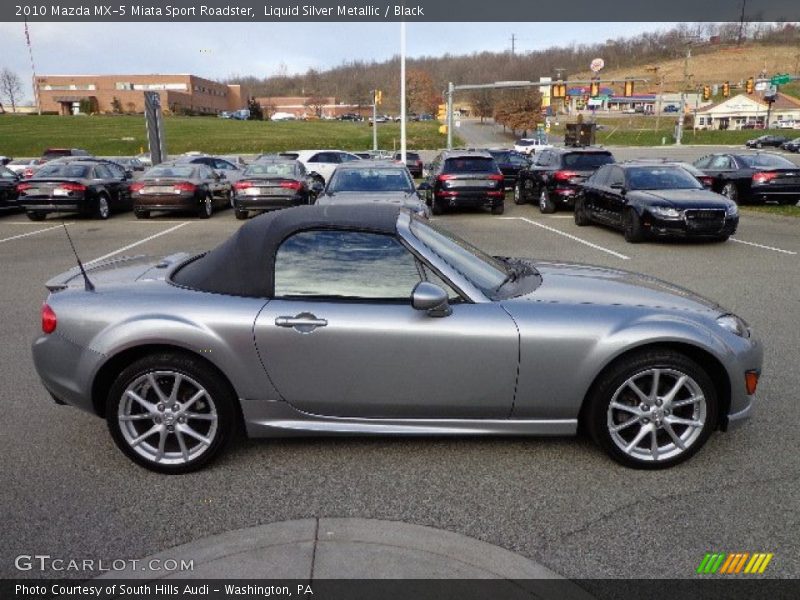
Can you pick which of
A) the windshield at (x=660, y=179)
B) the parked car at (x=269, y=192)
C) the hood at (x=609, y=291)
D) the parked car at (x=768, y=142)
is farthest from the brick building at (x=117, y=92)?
the hood at (x=609, y=291)

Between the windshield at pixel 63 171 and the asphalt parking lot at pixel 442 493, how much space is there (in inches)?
520

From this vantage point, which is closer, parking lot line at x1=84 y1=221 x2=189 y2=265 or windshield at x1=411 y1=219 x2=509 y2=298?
windshield at x1=411 y1=219 x2=509 y2=298

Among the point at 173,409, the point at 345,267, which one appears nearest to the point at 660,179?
the point at 345,267

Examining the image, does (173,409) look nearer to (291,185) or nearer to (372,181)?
(372,181)

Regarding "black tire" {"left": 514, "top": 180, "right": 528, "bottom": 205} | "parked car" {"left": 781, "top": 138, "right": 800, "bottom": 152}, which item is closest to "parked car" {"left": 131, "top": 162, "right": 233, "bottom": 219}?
"black tire" {"left": 514, "top": 180, "right": 528, "bottom": 205}

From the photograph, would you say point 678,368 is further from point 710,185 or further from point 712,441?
point 710,185

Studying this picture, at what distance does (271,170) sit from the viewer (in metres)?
16.2

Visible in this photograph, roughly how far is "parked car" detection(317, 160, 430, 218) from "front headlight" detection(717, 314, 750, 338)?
660cm

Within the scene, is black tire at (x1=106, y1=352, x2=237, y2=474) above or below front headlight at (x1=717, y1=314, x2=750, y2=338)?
below

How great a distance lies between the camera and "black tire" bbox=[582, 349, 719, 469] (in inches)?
135

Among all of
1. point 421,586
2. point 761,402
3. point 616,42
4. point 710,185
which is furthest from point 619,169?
point 616,42

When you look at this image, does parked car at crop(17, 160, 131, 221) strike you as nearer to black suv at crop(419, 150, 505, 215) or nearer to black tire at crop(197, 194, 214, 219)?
black tire at crop(197, 194, 214, 219)

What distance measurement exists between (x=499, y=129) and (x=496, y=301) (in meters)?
102

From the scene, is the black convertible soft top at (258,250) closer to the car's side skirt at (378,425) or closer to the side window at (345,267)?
the side window at (345,267)
